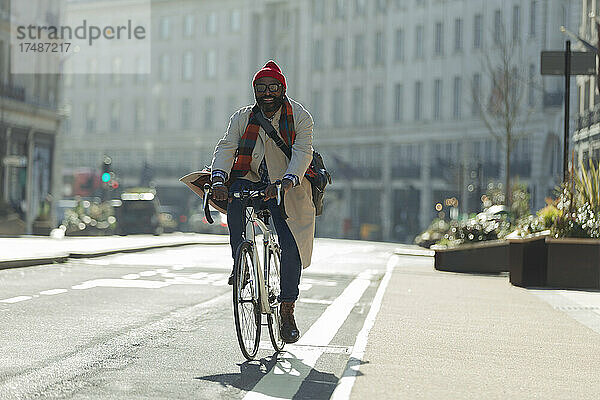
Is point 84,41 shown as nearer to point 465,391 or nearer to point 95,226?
point 95,226

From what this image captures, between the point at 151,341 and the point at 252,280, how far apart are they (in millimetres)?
1229

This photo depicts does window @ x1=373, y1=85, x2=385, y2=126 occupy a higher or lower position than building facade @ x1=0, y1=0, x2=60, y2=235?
higher

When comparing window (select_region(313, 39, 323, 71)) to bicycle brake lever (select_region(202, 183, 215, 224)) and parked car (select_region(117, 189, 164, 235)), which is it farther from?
bicycle brake lever (select_region(202, 183, 215, 224))

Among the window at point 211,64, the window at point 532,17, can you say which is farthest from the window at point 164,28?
the window at point 532,17

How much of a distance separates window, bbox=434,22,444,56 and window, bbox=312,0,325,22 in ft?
40.9

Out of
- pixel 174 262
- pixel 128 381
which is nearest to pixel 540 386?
pixel 128 381

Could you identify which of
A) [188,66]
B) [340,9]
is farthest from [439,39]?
[188,66]

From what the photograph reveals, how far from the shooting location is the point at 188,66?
303 ft

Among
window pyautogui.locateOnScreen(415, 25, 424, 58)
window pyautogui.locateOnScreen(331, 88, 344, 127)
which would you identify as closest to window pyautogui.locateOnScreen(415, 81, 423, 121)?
window pyautogui.locateOnScreen(415, 25, 424, 58)

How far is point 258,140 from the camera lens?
7.42 m

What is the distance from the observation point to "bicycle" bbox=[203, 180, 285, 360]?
271 inches

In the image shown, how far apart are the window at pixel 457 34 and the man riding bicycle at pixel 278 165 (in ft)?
198

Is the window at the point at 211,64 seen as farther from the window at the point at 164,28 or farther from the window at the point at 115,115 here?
the window at the point at 115,115

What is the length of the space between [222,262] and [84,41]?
78.2 m
